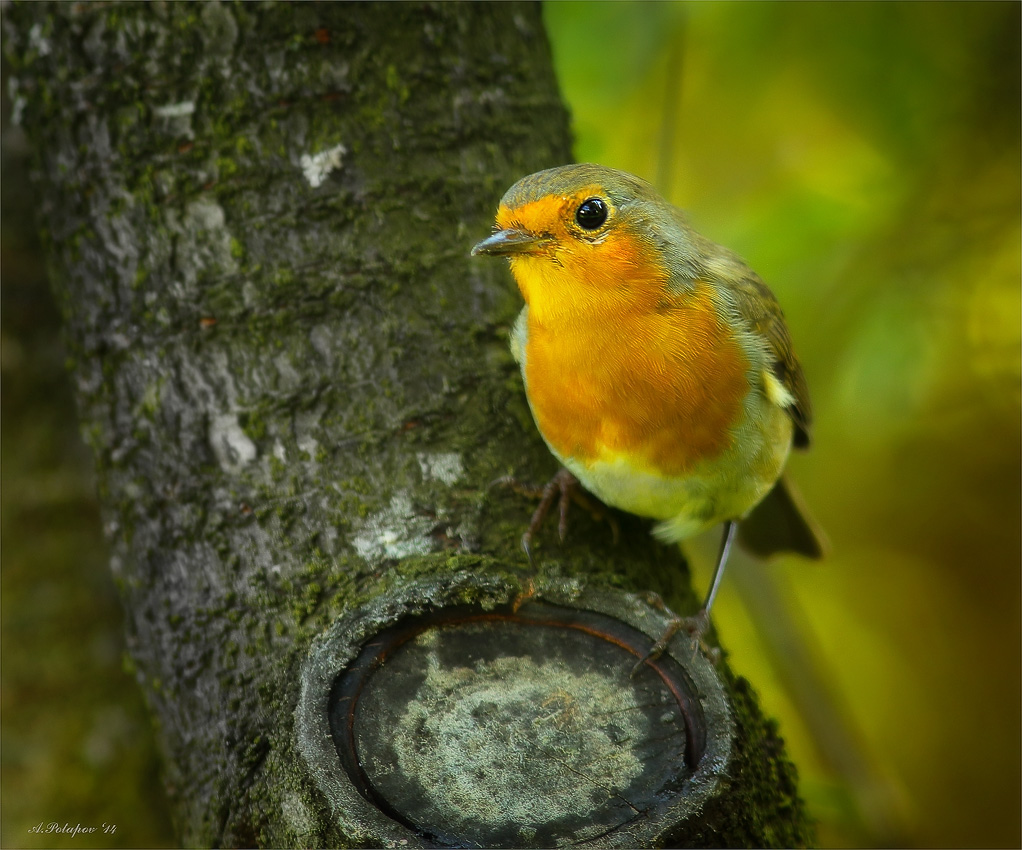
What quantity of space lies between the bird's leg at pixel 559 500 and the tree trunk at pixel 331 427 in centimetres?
5

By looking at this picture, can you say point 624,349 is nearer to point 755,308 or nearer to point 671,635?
point 755,308

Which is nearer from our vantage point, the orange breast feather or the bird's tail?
the orange breast feather

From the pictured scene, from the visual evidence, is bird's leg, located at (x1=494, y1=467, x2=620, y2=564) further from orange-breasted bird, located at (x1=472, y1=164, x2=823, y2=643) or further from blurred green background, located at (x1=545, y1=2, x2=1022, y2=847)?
blurred green background, located at (x1=545, y1=2, x2=1022, y2=847)

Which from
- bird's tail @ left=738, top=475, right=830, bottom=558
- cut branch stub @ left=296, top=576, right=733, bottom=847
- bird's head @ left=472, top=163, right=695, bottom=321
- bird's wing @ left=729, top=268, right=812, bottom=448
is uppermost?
bird's head @ left=472, top=163, right=695, bottom=321

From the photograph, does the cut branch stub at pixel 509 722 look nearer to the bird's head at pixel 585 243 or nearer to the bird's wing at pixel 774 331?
the bird's head at pixel 585 243

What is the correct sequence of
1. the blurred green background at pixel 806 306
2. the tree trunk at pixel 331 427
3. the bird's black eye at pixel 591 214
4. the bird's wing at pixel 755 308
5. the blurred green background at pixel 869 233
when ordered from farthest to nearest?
the blurred green background at pixel 869 233
the blurred green background at pixel 806 306
the bird's wing at pixel 755 308
the bird's black eye at pixel 591 214
the tree trunk at pixel 331 427

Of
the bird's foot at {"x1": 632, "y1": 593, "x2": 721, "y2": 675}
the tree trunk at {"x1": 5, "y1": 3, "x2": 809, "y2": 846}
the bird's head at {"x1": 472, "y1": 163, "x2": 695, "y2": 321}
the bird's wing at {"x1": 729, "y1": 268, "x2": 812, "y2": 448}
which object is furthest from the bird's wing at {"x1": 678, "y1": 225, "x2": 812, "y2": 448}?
the bird's foot at {"x1": 632, "y1": 593, "x2": 721, "y2": 675}

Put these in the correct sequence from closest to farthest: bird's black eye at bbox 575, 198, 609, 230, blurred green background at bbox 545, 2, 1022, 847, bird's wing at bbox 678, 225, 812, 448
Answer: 1. bird's black eye at bbox 575, 198, 609, 230
2. bird's wing at bbox 678, 225, 812, 448
3. blurred green background at bbox 545, 2, 1022, 847

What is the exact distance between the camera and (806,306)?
3727mm

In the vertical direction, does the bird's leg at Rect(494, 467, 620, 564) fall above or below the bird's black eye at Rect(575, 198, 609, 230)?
below

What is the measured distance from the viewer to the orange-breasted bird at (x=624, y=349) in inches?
93.5

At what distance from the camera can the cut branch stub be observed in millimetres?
1674

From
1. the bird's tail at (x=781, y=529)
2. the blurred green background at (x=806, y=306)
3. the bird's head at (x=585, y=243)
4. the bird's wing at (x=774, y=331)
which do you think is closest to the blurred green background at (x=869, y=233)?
the blurred green background at (x=806, y=306)

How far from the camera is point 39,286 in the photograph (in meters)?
3.17
